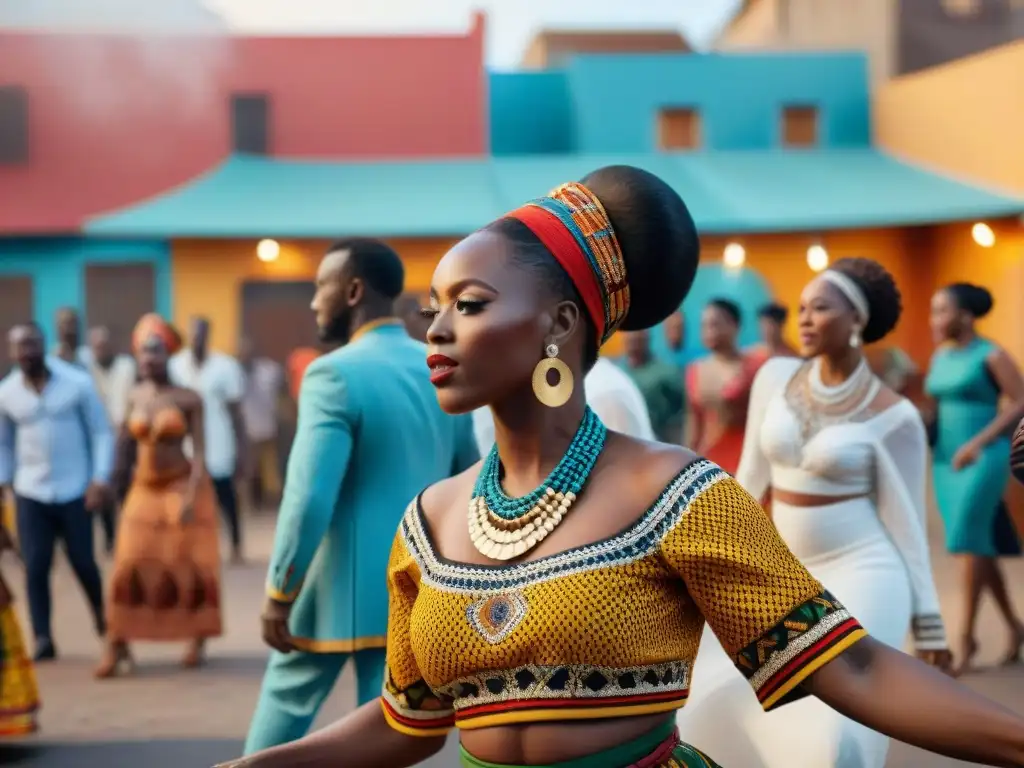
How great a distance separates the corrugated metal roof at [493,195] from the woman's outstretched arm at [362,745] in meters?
15.4

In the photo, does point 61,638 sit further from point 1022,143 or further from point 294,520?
point 1022,143

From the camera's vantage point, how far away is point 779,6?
2844 cm

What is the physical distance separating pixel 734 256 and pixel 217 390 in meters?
8.88

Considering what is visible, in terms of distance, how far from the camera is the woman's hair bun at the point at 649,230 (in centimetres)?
225

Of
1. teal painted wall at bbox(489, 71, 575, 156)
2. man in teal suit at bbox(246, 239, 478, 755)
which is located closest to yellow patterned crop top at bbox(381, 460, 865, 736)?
man in teal suit at bbox(246, 239, 478, 755)

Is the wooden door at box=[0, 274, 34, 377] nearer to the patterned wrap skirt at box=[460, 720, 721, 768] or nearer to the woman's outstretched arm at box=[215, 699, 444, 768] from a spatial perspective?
the woman's outstretched arm at box=[215, 699, 444, 768]

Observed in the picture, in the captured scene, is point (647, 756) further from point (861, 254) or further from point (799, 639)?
point (861, 254)

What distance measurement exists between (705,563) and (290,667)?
2555 millimetres

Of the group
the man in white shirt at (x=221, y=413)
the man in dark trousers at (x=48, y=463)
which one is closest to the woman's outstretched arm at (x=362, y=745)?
the man in dark trousers at (x=48, y=463)

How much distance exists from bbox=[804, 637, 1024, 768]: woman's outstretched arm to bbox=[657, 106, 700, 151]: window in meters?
19.9

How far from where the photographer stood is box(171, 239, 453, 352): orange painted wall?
19.0 metres

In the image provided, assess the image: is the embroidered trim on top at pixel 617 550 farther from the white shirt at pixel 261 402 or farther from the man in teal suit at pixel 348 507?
the white shirt at pixel 261 402

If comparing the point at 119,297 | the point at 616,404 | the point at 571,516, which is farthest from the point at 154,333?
the point at 119,297

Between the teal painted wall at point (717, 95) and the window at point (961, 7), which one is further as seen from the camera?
the window at point (961, 7)
